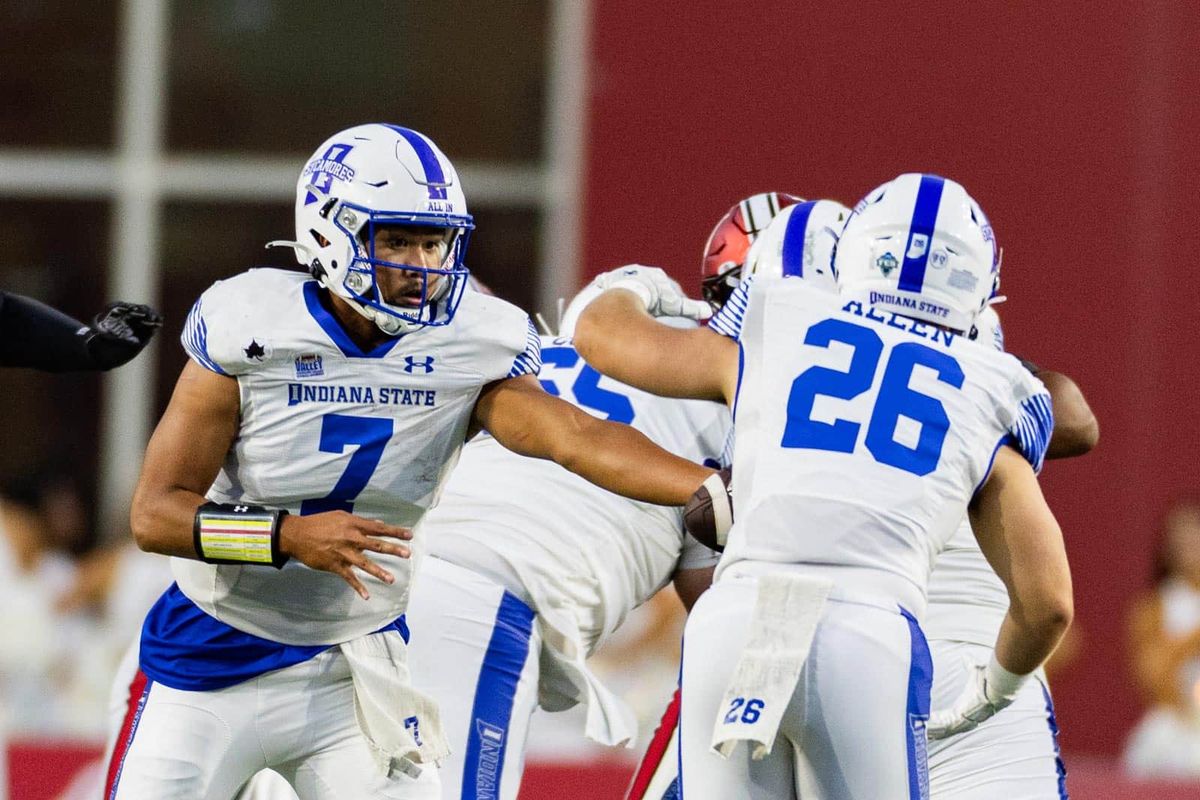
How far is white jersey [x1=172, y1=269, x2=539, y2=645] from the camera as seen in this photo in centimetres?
357

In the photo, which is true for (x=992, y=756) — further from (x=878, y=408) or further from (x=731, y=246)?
(x=731, y=246)

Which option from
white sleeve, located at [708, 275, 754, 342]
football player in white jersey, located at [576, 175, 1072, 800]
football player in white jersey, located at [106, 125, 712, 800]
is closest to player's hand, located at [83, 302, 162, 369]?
football player in white jersey, located at [106, 125, 712, 800]

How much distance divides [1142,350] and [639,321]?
608 cm

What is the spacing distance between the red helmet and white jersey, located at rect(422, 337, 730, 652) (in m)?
0.31

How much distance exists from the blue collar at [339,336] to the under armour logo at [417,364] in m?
0.04

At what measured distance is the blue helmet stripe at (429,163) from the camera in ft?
12.1

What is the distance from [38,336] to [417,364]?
34.8 inches

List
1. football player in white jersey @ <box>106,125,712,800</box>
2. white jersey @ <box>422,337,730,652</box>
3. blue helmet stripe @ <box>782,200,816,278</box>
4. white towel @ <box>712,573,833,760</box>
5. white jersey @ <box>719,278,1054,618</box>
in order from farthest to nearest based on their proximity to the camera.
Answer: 1. white jersey @ <box>422,337,730,652</box>
2. blue helmet stripe @ <box>782,200,816,278</box>
3. football player in white jersey @ <box>106,125,712,800</box>
4. white jersey @ <box>719,278,1054,618</box>
5. white towel @ <box>712,573,833,760</box>

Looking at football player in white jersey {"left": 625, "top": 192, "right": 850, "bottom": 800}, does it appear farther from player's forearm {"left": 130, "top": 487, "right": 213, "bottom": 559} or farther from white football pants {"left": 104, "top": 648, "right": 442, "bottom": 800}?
player's forearm {"left": 130, "top": 487, "right": 213, "bottom": 559}

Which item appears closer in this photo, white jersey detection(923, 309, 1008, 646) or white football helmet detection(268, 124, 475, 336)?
white football helmet detection(268, 124, 475, 336)

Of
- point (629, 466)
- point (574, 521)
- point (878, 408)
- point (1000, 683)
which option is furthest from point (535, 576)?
point (878, 408)

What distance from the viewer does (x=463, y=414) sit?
12.2ft

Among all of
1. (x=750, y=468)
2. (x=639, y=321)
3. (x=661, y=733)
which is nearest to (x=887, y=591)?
(x=750, y=468)

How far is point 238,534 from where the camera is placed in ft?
11.2
